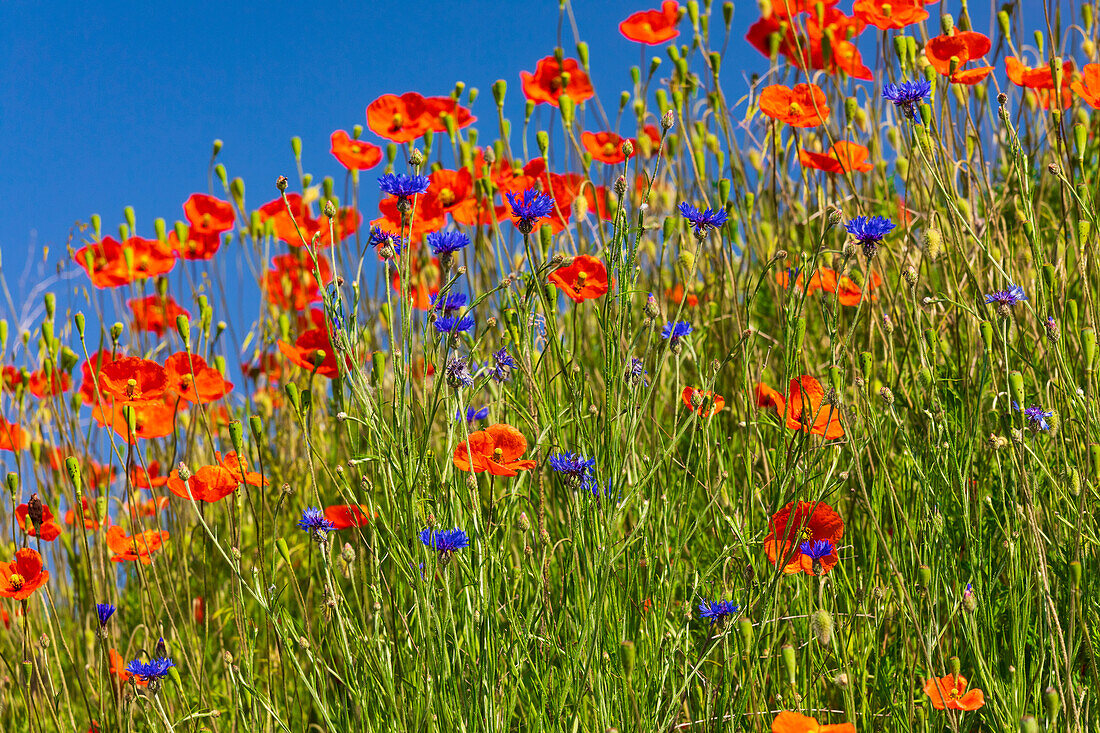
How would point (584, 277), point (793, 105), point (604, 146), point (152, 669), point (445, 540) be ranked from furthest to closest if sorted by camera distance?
point (604, 146)
point (793, 105)
point (584, 277)
point (152, 669)
point (445, 540)

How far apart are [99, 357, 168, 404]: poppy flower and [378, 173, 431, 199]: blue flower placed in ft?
2.73

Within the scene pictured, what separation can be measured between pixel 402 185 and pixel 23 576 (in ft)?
3.18

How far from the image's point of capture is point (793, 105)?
86.1 inches

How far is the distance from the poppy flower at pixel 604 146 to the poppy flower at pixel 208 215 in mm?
1000

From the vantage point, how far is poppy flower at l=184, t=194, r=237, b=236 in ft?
8.71

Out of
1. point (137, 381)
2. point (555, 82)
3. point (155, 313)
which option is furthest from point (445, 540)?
point (155, 313)

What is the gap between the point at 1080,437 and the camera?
5.86 ft

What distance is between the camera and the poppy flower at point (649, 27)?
2.60 metres

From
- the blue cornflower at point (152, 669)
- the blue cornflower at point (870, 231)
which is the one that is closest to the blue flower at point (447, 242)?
the blue cornflower at point (870, 231)

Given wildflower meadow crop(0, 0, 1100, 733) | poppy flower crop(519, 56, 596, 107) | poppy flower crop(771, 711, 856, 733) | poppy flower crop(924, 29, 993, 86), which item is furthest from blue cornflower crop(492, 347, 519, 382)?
poppy flower crop(924, 29, 993, 86)

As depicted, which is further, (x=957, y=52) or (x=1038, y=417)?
(x=957, y=52)

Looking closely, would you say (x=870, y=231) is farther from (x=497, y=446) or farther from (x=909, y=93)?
(x=497, y=446)

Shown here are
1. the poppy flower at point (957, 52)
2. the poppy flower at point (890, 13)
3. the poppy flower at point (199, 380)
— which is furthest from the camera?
the poppy flower at point (890, 13)

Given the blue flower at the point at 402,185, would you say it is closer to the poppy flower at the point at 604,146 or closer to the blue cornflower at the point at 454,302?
the blue cornflower at the point at 454,302
